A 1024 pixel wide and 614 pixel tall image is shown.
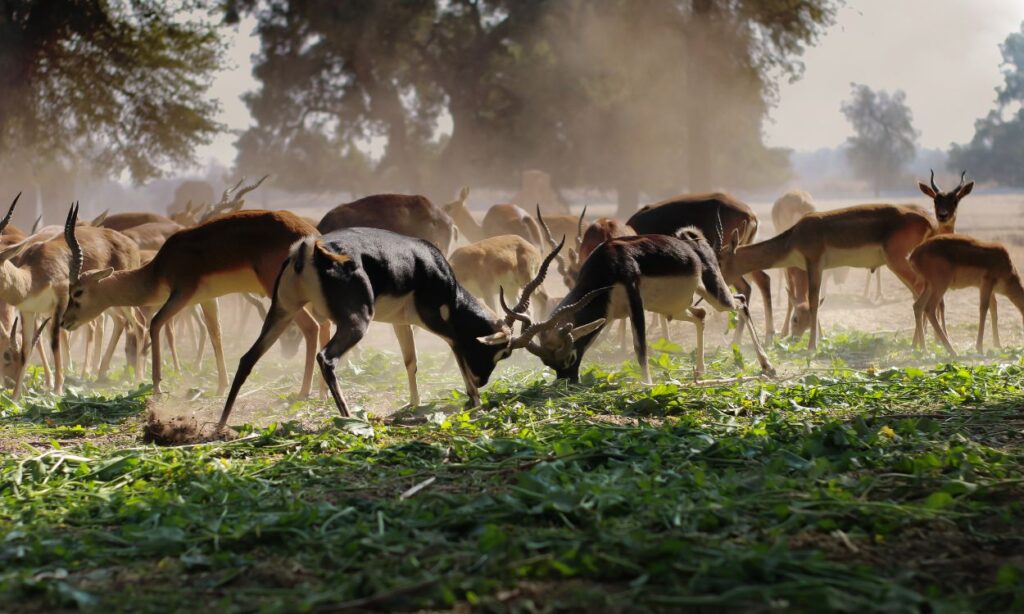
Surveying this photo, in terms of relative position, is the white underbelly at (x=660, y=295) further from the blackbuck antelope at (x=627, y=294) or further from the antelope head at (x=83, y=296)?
the antelope head at (x=83, y=296)

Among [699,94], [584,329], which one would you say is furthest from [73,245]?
[699,94]

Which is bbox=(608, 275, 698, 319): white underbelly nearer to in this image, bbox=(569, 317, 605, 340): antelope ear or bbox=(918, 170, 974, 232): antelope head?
bbox=(569, 317, 605, 340): antelope ear

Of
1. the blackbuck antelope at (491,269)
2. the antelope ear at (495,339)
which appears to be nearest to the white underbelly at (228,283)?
the antelope ear at (495,339)

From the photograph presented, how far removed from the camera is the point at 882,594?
3.43m

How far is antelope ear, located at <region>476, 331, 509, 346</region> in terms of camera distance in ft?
25.5

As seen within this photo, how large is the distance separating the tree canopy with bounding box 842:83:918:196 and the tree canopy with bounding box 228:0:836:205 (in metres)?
26.6

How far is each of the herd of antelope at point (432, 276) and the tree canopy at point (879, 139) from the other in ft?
163

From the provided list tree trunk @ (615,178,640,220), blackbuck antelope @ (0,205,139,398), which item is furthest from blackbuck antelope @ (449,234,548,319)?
tree trunk @ (615,178,640,220)

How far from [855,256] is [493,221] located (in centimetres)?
716

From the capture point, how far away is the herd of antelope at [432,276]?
720 cm

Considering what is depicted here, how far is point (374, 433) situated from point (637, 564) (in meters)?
2.76

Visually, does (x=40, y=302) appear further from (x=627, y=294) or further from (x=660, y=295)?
(x=660, y=295)

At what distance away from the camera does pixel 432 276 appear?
7645mm

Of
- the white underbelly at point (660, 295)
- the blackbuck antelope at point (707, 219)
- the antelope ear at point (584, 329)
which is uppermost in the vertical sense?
the blackbuck antelope at point (707, 219)
